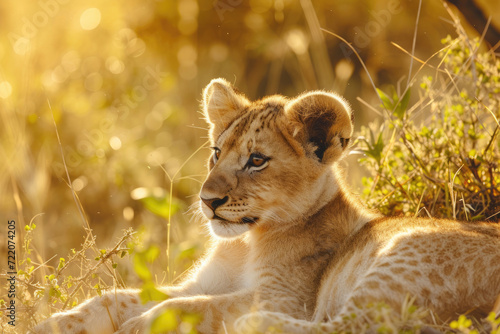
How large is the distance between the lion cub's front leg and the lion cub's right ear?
4.97 ft

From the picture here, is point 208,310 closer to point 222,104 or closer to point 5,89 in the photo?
point 222,104

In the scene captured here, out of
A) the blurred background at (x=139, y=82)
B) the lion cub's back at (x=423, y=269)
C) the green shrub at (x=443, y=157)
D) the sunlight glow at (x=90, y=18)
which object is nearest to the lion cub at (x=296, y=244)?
the lion cub's back at (x=423, y=269)

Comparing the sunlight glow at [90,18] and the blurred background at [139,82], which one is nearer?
the blurred background at [139,82]

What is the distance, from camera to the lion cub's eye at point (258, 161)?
15.0 ft

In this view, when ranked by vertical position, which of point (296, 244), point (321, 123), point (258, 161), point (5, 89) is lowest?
point (296, 244)

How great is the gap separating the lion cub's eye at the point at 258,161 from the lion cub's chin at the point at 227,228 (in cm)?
41

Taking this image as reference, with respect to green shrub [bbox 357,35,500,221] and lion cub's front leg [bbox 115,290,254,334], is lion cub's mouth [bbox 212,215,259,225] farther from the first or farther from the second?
green shrub [bbox 357,35,500,221]

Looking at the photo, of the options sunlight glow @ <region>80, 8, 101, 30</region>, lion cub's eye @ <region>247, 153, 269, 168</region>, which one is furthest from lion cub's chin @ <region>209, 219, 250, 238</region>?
sunlight glow @ <region>80, 8, 101, 30</region>

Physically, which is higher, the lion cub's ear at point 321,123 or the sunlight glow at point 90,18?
the sunlight glow at point 90,18

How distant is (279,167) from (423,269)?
1.27 m

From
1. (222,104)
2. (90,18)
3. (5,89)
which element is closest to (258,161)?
(222,104)

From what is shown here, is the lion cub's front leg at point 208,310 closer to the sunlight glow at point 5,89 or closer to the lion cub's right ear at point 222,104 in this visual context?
the lion cub's right ear at point 222,104

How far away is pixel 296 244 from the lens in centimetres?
451

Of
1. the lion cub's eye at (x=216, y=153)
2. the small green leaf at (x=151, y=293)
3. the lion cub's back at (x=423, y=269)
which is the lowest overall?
the lion cub's back at (x=423, y=269)
